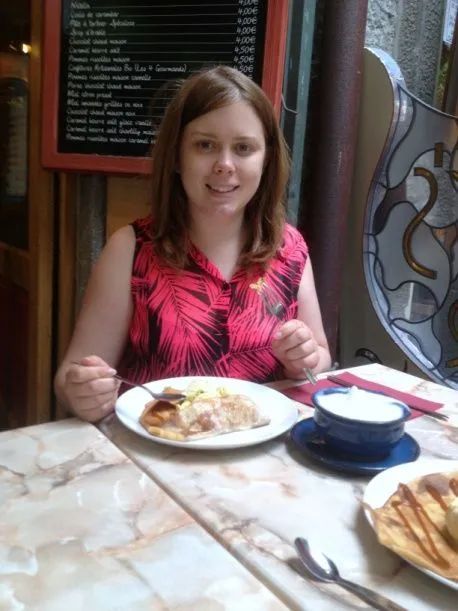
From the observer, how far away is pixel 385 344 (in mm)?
2217

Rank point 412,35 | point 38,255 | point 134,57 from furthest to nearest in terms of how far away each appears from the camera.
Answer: point 412,35 → point 38,255 → point 134,57

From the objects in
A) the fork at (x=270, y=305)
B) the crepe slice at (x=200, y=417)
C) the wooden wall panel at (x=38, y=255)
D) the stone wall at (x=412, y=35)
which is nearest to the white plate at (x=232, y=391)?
the crepe slice at (x=200, y=417)

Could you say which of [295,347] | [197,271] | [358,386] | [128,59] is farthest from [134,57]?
[358,386]

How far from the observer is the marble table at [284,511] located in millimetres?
655

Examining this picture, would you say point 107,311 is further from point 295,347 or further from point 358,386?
point 358,386

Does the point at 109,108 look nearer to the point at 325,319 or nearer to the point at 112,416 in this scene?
the point at 325,319

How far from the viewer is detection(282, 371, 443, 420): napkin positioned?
4.15 feet

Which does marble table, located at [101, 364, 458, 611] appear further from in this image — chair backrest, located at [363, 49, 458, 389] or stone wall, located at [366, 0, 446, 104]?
stone wall, located at [366, 0, 446, 104]

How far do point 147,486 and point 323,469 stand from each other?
0.91 feet

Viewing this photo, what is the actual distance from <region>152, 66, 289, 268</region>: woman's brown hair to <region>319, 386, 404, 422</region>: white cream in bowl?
664 mm

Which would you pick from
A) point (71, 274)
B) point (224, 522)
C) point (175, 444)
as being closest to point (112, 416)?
point (175, 444)

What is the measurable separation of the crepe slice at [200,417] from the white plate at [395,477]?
0.26 metres

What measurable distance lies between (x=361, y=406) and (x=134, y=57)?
1.55 meters

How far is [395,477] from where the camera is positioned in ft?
2.85
